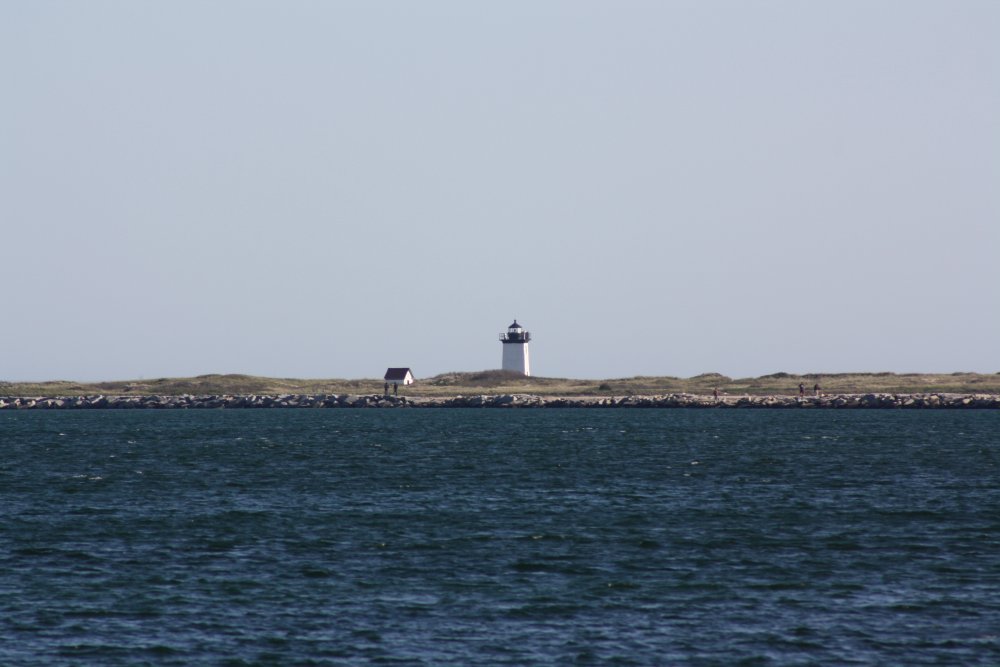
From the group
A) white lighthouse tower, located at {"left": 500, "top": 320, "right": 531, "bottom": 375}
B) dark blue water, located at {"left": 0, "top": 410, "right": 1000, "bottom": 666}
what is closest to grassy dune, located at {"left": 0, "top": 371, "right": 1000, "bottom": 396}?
white lighthouse tower, located at {"left": 500, "top": 320, "right": 531, "bottom": 375}

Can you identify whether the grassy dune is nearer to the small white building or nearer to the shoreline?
the small white building

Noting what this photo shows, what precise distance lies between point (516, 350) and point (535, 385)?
645 centimetres

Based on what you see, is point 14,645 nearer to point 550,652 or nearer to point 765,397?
point 550,652

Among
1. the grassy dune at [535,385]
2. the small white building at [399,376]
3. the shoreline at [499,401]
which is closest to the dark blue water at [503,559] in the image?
the shoreline at [499,401]

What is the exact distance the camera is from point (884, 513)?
136 ft

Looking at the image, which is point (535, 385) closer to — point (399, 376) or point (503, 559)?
point (399, 376)

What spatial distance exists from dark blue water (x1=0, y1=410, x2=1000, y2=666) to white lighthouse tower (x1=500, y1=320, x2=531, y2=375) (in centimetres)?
9829

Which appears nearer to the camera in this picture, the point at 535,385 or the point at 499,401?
the point at 499,401

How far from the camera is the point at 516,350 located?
6619 inches

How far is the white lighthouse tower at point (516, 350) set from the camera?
547 feet

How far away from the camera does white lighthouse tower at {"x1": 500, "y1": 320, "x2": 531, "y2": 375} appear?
6560 inches

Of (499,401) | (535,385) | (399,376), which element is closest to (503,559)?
(499,401)

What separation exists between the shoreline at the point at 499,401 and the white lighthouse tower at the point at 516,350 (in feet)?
52.5

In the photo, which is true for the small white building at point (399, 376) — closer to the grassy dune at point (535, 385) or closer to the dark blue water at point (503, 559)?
the grassy dune at point (535, 385)
